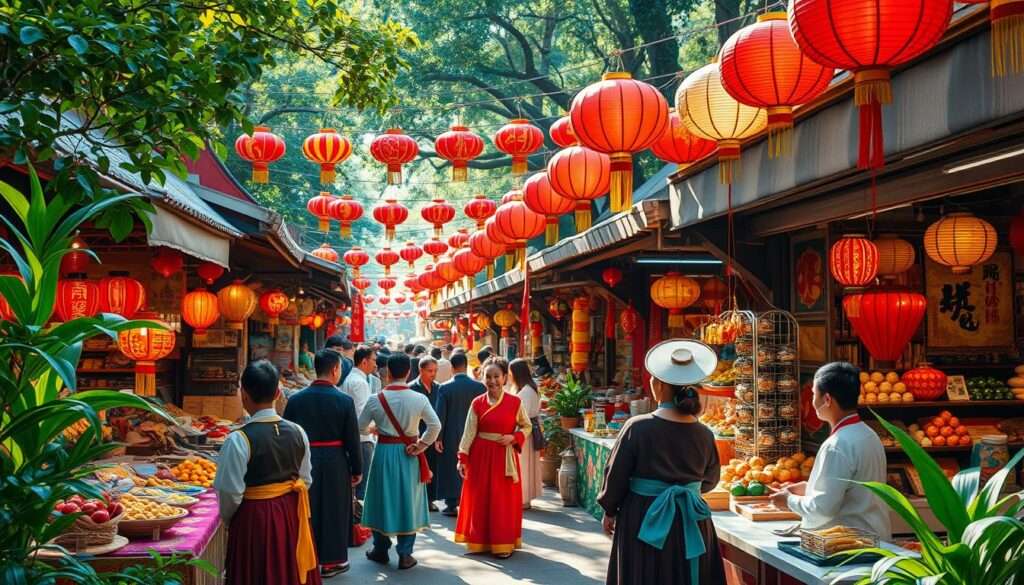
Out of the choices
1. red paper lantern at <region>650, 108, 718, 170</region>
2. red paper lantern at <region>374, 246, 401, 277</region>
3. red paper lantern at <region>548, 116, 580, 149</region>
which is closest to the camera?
red paper lantern at <region>650, 108, 718, 170</region>

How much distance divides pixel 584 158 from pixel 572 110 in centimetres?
179

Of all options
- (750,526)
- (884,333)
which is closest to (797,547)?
(750,526)

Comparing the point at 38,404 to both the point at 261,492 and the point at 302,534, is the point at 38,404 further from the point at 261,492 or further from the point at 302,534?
the point at 302,534

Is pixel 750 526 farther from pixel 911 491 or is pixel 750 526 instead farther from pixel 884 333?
pixel 911 491

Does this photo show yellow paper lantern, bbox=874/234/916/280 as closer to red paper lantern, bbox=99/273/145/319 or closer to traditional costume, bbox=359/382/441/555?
traditional costume, bbox=359/382/441/555

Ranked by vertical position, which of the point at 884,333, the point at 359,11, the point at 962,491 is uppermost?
the point at 359,11

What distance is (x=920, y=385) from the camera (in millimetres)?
6922

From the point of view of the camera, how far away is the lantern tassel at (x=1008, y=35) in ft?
11.0

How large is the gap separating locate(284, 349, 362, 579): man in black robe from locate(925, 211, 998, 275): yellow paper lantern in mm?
4756

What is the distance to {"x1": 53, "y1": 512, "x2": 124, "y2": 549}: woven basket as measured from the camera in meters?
4.88

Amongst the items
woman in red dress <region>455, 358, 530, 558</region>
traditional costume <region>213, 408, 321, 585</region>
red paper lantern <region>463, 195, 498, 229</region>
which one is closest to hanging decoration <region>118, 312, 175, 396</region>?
traditional costume <region>213, 408, 321, 585</region>

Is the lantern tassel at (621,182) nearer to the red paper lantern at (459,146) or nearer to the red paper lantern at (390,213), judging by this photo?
the red paper lantern at (459,146)

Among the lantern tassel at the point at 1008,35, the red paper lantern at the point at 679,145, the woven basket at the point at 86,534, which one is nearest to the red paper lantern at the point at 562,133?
the red paper lantern at the point at 679,145

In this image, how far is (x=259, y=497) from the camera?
17.9 feet
